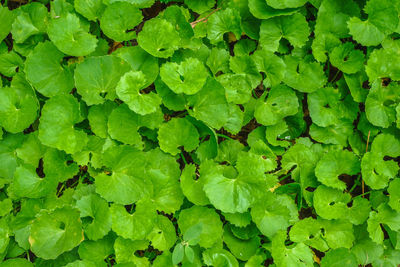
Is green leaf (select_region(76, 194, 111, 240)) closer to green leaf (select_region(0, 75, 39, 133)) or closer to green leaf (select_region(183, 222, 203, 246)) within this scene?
green leaf (select_region(183, 222, 203, 246))

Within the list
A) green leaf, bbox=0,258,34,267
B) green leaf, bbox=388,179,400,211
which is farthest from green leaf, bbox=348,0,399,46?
green leaf, bbox=0,258,34,267

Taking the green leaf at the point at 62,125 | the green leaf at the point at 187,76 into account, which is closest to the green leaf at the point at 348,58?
the green leaf at the point at 187,76

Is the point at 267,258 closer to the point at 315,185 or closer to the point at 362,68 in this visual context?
the point at 315,185

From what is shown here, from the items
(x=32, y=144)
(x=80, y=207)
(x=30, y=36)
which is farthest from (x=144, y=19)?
(x=80, y=207)

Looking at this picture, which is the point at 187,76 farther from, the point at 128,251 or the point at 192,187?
the point at 128,251

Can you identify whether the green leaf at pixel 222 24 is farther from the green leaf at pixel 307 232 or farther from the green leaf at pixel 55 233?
the green leaf at pixel 55 233

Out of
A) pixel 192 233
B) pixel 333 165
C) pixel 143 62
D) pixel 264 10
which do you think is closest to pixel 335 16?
pixel 264 10
